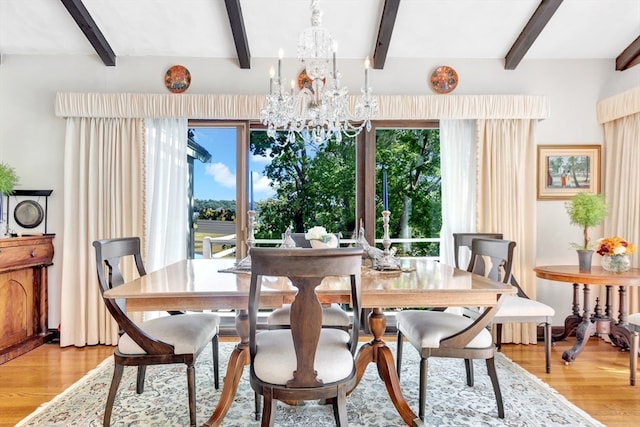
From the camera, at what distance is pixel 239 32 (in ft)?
10.3

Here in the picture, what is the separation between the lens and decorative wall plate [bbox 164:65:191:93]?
355 centimetres

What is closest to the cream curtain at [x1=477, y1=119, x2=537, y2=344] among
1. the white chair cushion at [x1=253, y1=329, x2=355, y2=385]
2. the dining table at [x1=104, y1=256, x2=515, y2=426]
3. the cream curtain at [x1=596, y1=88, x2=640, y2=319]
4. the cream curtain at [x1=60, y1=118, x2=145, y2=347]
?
the cream curtain at [x1=596, y1=88, x2=640, y2=319]

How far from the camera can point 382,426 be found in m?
2.06

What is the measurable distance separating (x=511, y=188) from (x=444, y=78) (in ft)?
3.76

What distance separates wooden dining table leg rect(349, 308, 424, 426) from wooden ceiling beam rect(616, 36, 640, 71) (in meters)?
3.25

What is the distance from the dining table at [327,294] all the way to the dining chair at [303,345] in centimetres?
19

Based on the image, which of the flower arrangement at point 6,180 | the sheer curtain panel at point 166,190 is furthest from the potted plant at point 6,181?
the sheer curtain panel at point 166,190

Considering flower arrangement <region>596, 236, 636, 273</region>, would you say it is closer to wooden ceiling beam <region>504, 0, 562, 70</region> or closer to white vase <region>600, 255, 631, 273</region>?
white vase <region>600, 255, 631, 273</region>

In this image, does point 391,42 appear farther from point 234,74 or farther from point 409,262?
point 409,262

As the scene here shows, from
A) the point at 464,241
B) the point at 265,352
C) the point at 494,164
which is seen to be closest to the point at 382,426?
the point at 265,352

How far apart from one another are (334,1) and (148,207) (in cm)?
229

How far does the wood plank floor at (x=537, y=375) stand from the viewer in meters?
2.27

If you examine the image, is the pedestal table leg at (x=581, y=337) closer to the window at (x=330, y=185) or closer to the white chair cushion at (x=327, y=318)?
the window at (x=330, y=185)

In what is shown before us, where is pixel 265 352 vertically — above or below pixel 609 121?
below
